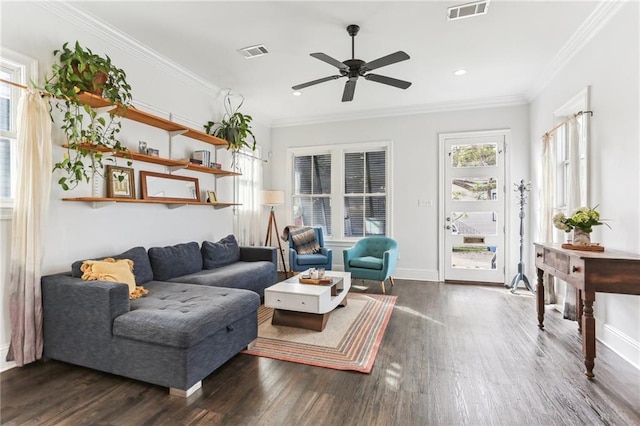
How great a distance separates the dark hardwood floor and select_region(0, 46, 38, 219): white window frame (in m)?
1.22

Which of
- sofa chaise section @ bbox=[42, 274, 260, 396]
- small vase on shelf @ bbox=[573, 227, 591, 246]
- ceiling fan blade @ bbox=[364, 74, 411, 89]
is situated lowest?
sofa chaise section @ bbox=[42, 274, 260, 396]

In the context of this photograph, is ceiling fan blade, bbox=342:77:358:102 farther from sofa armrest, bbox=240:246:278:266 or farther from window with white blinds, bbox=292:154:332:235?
window with white blinds, bbox=292:154:332:235

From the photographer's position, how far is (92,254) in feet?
9.84

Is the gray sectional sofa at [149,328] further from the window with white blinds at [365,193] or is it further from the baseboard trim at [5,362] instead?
the window with white blinds at [365,193]

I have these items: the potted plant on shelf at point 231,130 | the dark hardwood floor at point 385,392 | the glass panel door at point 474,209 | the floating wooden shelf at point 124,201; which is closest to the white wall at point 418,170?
the glass panel door at point 474,209

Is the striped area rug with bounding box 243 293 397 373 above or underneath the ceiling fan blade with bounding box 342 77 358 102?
underneath

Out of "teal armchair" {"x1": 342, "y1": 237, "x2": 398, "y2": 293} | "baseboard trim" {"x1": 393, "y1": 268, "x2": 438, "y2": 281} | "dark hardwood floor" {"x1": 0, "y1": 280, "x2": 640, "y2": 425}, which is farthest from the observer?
"baseboard trim" {"x1": 393, "y1": 268, "x2": 438, "y2": 281}

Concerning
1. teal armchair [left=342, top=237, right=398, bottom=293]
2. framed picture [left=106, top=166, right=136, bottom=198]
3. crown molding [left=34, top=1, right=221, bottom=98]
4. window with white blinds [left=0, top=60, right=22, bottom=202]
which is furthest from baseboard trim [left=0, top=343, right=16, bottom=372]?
teal armchair [left=342, top=237, right=398, bottom=293]

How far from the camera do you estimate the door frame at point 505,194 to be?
5.06 meters

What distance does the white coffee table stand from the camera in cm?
304

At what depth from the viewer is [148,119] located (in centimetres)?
342

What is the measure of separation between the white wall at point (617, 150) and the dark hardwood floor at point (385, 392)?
0.29 metres

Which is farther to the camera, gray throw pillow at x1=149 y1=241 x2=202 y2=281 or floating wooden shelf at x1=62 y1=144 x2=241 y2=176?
gray throw pillow at x1=149 y1=241 x2=202 y2=281

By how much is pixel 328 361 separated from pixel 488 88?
4344 millimetres
